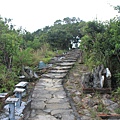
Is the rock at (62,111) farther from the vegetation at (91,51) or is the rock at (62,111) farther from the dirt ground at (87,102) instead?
the vegetation at (91,51)

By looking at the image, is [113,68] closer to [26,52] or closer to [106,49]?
[106,49]

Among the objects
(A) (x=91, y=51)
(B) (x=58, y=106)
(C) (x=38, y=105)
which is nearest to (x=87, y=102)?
(B) (x=58, y=106)

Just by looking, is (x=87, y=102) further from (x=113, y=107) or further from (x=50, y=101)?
(x=50, y=101)

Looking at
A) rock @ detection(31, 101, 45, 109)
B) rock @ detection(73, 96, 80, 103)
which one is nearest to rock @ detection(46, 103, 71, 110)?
rock @ detection(31, 101, 45, 109)

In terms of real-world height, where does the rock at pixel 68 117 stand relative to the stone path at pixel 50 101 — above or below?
below

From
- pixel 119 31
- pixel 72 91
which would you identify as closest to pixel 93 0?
pixel 119 31

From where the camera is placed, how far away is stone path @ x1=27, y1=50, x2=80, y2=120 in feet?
12.0

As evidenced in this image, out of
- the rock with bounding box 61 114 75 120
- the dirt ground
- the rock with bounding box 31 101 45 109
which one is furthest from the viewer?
the rock with bounding box 31 101 45 109

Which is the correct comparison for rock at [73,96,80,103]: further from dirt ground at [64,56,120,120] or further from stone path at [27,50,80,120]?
stone path at [27,50,80,120]

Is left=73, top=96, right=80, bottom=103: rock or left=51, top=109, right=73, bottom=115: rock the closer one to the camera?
left=51, top=109, right=73, bottom=115: rock

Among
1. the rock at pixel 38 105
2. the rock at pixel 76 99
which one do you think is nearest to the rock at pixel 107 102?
the rock at pixel 76 99

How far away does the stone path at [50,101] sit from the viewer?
3652 millimetres

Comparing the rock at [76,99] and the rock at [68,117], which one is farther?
the rock at [76,99]

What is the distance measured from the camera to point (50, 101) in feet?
15.2
